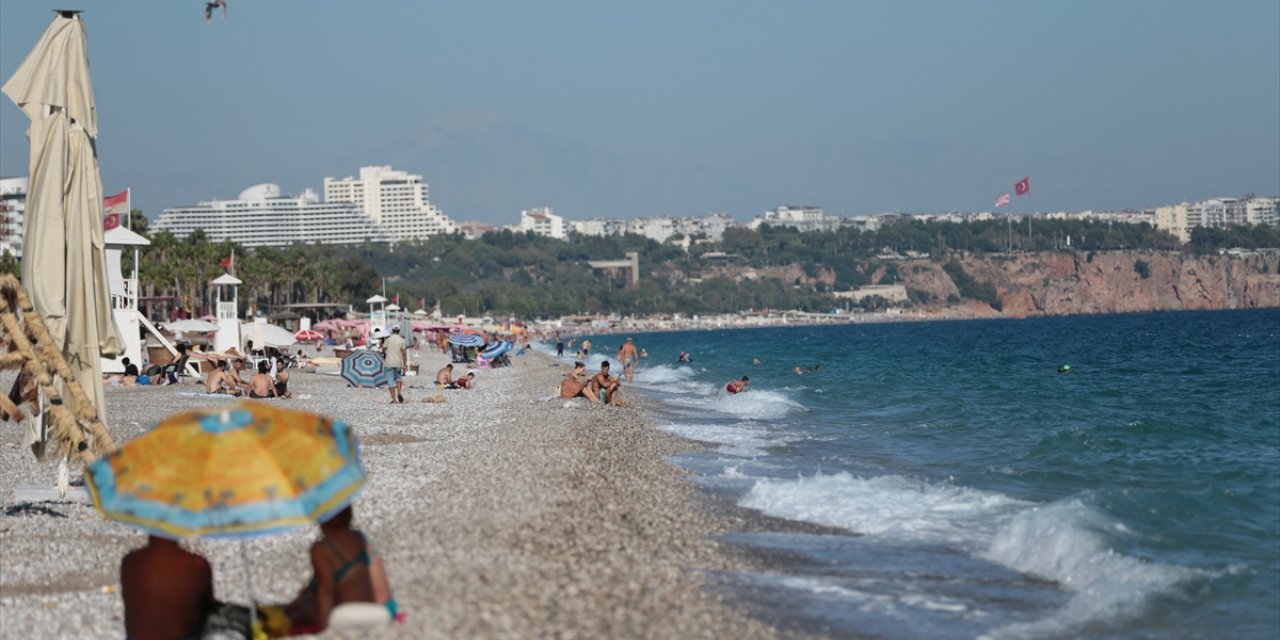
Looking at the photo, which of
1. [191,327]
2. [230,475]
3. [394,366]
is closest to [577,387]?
[394,366]

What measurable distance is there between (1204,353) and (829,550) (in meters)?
48.0

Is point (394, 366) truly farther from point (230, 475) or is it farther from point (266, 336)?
point (230, 475)

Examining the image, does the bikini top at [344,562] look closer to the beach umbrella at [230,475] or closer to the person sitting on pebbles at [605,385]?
the beach umbrella at [230,475]

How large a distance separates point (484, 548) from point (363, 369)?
931 inches

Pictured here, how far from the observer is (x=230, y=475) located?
21.3ft

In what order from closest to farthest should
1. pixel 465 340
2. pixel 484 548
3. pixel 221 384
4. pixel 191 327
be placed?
pixel 484 548, pixel 221 384, pixel 191 327, pixel 465 340

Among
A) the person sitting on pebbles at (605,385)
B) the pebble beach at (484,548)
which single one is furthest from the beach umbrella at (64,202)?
the person sitting on pebbles at (605,385)

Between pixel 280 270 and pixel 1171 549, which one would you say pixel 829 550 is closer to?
pixel 1171 549

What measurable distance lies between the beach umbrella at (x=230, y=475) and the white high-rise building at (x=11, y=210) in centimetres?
12862

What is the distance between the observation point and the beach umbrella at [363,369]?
107 feet

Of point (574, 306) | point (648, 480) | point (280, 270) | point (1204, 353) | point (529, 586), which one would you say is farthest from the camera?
point (574, 306)

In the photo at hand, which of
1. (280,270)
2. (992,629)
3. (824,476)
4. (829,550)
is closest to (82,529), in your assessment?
(829,550)

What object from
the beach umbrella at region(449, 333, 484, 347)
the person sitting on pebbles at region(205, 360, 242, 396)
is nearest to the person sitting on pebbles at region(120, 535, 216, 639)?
the person sitting on pebbles at region(205, 360, 242, 396)

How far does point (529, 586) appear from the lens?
8.34 meters
